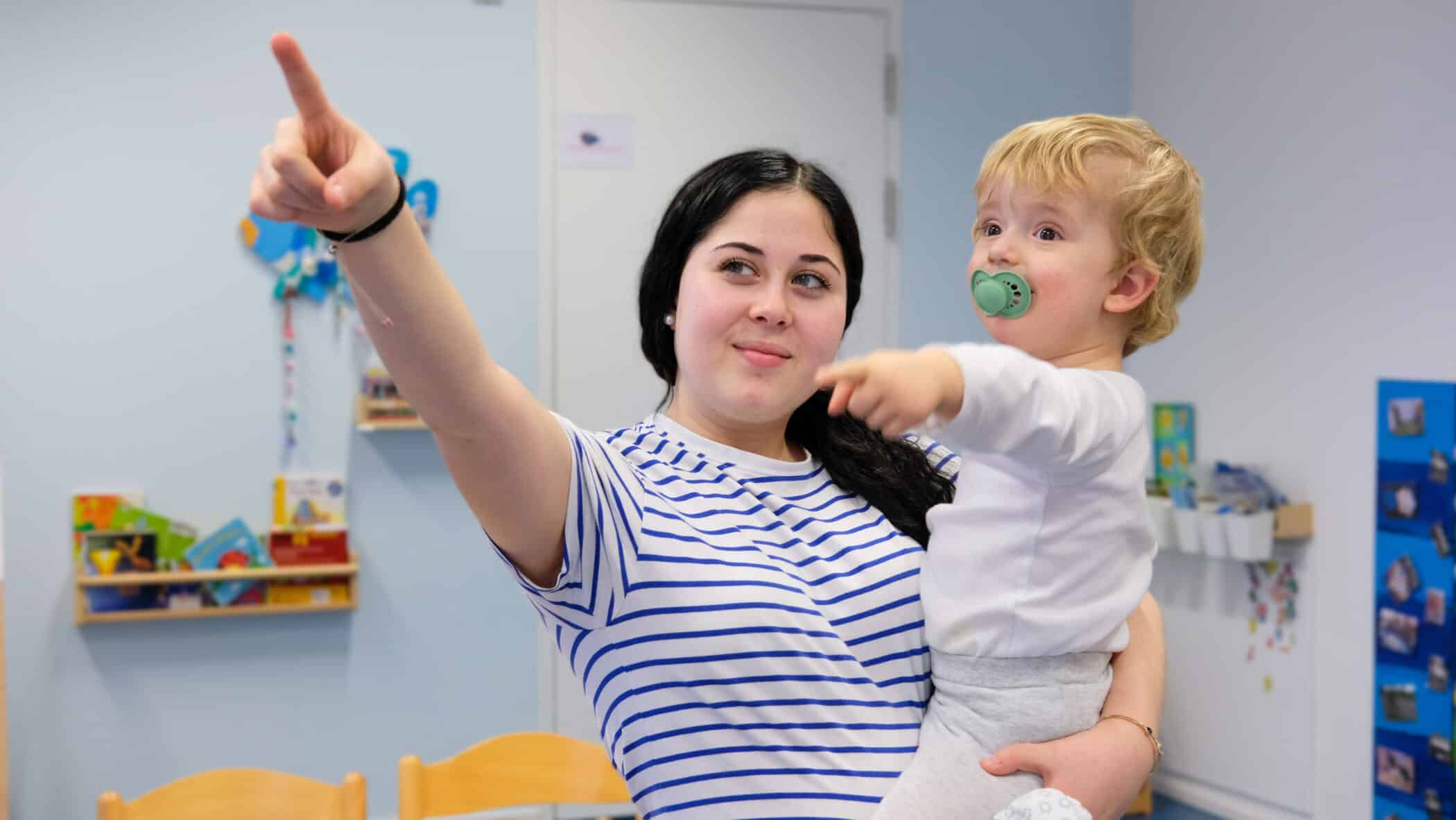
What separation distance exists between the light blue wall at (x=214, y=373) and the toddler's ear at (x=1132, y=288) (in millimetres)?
2331

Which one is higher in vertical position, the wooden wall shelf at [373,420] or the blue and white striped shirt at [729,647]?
the wooden wall shelf at [373,420]

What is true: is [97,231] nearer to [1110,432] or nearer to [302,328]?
[302,328]

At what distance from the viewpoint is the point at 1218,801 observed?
344cm

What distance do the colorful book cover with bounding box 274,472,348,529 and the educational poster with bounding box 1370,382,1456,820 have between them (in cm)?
264

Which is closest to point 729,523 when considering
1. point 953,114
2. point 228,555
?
point 228,555

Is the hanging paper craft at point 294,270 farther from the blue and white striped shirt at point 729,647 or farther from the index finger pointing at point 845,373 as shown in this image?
the index finger pointing at point 845,373

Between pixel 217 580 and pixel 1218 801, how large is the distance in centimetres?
284

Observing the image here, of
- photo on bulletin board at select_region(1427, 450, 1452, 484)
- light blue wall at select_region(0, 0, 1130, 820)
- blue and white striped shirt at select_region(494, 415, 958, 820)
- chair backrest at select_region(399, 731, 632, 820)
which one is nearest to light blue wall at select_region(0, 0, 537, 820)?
light blue wall at select_region(0, 0, 1130, 820)

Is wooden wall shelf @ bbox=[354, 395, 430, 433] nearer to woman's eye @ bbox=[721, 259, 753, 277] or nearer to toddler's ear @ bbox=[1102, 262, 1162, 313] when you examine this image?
woman's eye @ bbox=[721, 259, 753, 277]

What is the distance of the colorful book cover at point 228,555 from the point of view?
297cm

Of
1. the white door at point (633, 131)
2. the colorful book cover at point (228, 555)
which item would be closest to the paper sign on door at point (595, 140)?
the white door at point (633, 131)

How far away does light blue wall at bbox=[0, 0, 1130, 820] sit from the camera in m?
2.93

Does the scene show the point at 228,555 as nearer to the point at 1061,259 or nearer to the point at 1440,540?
the point at 1061,259

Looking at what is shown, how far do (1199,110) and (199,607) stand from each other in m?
3.15
